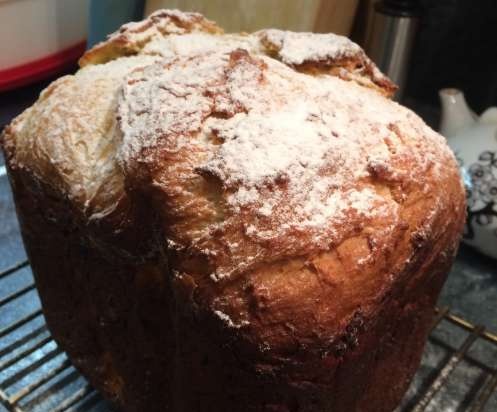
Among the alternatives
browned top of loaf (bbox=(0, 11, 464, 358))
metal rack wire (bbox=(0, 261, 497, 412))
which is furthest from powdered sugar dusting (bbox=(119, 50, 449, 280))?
metal rack wire (bbox=(0, 261, 497, 412))

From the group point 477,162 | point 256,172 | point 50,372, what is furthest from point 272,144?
point 477,162

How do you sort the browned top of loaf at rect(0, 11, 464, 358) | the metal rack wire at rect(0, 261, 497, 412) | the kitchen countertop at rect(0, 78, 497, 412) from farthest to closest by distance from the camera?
1. the kitchen countertop at rect(0, 78, 497, 412)
2. the metal rack wire at rect(0, 261, 497, 412)
3. the browned top of loaf at rect(0, 11, 464, 358)

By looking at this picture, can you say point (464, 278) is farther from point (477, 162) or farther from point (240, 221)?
point (240, 221)

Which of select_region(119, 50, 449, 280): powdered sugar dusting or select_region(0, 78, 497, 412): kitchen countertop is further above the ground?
select_region(119, 50, 449, 280): powdered sugar dusting

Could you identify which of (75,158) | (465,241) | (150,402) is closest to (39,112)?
(75,158)

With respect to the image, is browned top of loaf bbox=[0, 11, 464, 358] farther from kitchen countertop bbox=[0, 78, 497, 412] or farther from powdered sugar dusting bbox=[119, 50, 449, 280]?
kitchen countertop bbox=[0, 78, 497, 412]
